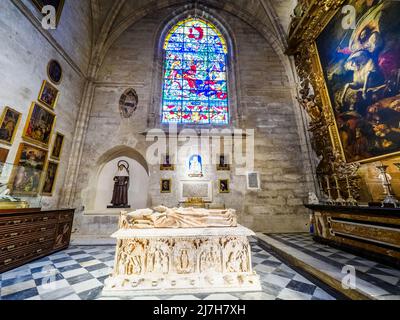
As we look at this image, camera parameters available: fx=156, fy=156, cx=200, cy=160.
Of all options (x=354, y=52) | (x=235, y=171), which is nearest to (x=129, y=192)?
(x=235, y=171)

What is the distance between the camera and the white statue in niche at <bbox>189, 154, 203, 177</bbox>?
5.68m

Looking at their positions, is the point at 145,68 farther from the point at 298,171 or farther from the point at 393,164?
the point at 393,164

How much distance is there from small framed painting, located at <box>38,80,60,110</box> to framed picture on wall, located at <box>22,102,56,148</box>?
0.22 meters

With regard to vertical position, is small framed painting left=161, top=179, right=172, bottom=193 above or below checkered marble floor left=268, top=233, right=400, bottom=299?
above

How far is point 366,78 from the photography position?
12.5 feet

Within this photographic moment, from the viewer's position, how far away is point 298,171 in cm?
602

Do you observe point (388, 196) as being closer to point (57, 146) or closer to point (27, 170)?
point (27, 170)

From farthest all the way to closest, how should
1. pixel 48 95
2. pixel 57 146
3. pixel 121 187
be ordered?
pixel 121 187
pixel 57 146
pixel 48 95

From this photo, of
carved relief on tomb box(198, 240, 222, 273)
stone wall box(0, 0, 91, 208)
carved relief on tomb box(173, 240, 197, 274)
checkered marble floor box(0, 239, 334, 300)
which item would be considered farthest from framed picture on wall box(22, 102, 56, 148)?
carved relief on tomb box(198, 240, 222, 273)

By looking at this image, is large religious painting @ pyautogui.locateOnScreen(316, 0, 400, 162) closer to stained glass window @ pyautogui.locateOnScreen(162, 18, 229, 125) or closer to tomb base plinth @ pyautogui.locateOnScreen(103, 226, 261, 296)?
stained glass window @ pyautogui.locateOnScreen(162, 18, 229, 125)

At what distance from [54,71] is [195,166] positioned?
555 centimetres

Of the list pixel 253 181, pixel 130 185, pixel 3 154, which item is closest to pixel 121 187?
pixel 130 185

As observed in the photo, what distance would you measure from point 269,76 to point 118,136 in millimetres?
7077

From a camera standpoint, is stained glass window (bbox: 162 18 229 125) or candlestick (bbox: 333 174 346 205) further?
stained glass window (bbox: 162 18 229 125)
